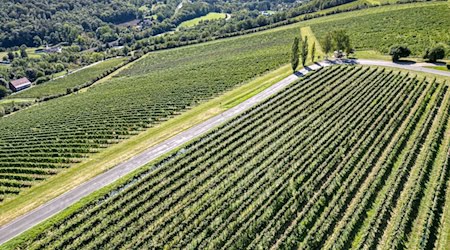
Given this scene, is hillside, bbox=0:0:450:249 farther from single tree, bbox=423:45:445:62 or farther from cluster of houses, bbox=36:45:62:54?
cluster of houses, bbox=36:45:62:54

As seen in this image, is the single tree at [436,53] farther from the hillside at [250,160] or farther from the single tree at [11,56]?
the single tree at [11,56]

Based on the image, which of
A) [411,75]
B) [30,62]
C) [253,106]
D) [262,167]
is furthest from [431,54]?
[30,62]

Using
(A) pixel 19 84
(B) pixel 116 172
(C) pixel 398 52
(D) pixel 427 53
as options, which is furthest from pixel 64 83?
(D) pixel 427 53

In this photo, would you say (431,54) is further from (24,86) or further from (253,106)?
(24,86)

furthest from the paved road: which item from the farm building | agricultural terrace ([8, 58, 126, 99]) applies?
the farm building

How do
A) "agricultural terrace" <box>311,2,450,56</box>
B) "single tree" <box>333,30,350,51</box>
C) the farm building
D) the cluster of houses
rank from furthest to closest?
the cluster of houses
the farm building
"agricultural terrace" <box>311,2,450,56</box>
"single tree" <box>333,30,350,51</box>

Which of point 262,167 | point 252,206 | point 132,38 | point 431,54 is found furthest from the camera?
point 132,38
